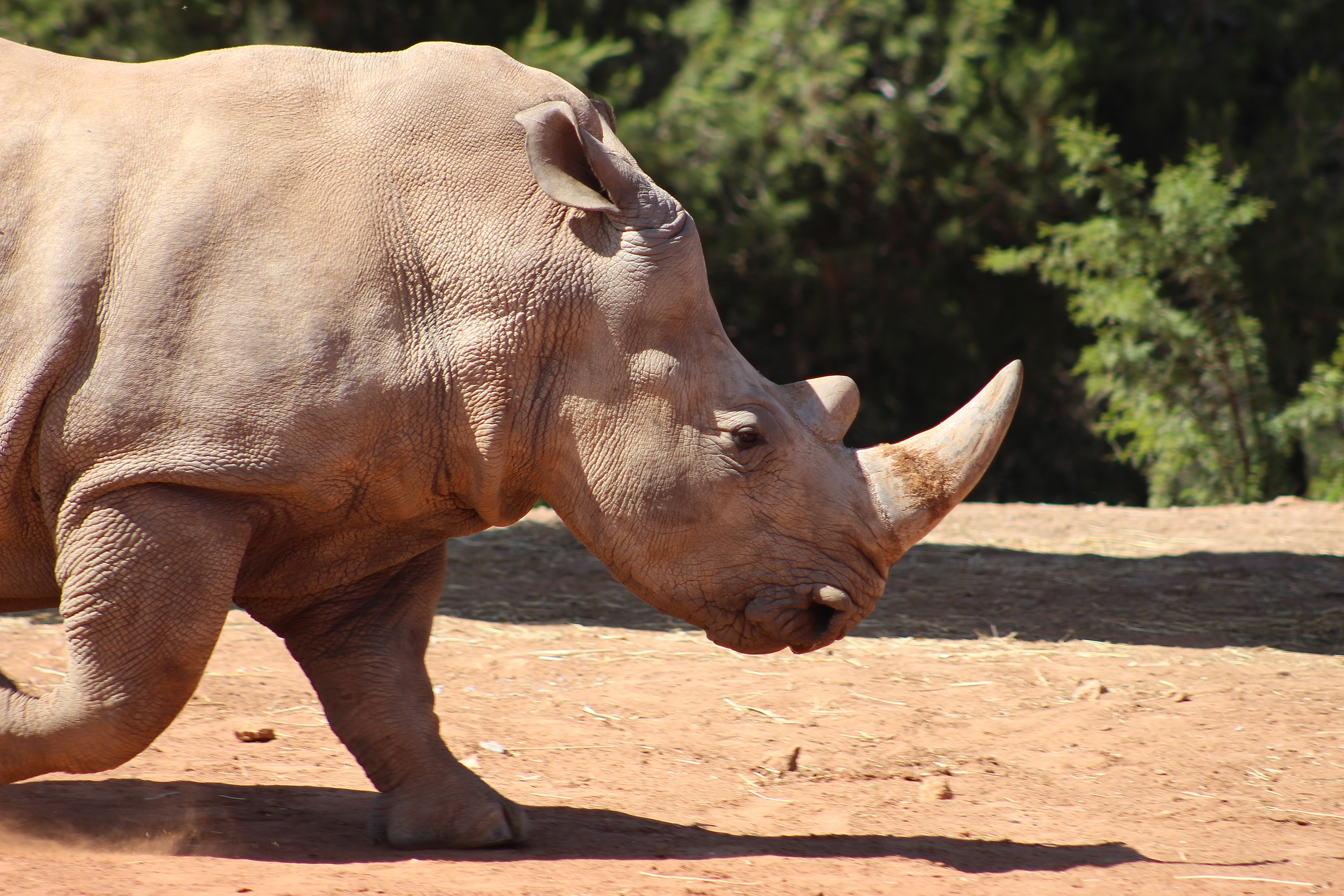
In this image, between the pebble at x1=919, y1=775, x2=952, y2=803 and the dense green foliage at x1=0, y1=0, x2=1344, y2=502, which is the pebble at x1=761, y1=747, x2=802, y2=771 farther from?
the dense green foliage at x1=0, y1=0, x2=1344, y2=502

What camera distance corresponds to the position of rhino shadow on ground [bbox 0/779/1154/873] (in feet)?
11.5

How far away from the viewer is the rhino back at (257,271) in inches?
120

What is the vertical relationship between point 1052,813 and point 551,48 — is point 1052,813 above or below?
below

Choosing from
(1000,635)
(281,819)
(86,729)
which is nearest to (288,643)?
(281,819)

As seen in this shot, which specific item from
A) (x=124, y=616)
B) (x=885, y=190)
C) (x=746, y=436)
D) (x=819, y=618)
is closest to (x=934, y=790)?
(x=819, y=618)

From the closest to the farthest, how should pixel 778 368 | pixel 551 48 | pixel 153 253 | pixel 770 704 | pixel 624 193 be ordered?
pixel 153 253, pixel 624 193, pixel 770 704, pixel 551 48, pixel 778 368

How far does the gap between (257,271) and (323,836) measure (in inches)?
57.4

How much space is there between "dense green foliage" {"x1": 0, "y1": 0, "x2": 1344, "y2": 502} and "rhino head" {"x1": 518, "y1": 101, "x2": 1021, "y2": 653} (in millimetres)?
7421

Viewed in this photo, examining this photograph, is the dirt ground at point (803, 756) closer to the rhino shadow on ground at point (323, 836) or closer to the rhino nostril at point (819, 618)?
the rhino shadow on ground at point (323, 836)

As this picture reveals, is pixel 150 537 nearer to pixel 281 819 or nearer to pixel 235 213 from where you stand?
pixel 235 213

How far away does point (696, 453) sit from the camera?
11.2 ft

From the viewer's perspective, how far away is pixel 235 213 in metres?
3.13

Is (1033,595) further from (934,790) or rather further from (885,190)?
(885,190)

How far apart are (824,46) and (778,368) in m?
3.17
